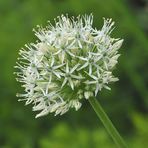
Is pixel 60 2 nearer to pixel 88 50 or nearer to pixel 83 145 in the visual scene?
pixel 83 145

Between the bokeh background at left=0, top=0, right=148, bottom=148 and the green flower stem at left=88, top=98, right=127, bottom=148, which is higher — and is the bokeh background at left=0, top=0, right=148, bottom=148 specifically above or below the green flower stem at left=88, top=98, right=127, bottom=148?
above

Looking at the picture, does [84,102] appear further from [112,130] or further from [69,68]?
[112,130]

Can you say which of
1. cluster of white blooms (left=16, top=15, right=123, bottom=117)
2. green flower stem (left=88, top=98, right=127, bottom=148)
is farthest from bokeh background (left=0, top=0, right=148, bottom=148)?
green flower stem (left=88, top=98, right=127, bottom=148)

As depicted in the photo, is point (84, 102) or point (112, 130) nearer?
point (112, 130)

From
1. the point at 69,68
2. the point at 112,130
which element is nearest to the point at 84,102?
the point at 69,68

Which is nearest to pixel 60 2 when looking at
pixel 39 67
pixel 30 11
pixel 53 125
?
pixel 30 11

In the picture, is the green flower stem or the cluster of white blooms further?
the cluster of white blooms

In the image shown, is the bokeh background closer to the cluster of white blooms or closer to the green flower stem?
the cluster of white blooms

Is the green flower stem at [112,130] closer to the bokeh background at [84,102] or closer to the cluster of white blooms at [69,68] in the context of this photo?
the cluster of white blooms at [69,68]

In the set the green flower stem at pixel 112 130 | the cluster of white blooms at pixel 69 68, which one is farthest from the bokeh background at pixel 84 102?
the green flower stem at pixel 112 130
